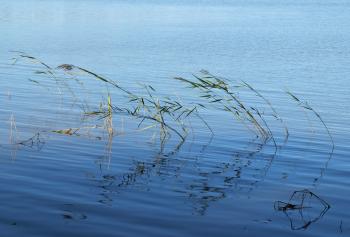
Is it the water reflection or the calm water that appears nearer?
the calm water

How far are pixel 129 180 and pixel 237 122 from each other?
621 cm

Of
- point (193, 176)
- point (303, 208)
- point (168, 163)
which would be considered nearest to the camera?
point (303, 208)

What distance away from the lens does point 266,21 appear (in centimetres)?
5466

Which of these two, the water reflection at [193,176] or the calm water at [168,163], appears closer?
the calm water at [168,163]

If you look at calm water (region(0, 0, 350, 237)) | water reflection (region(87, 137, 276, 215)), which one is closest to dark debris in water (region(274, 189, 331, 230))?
calm water (region(0, 0, 350, 237))

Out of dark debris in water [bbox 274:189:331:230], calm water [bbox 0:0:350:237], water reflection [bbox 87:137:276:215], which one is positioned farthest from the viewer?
water reflection [bbox 87:137:276:215]

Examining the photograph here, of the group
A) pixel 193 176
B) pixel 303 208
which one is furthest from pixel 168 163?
pixel 303 208

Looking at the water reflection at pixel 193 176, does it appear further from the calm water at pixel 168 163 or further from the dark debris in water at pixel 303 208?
the dark debris in water at pixel 303 208

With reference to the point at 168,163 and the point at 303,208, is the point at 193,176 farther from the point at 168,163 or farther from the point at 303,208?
the point at 303,208

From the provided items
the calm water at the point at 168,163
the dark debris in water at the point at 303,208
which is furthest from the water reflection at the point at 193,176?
the dark debris in water at the point at 303,208

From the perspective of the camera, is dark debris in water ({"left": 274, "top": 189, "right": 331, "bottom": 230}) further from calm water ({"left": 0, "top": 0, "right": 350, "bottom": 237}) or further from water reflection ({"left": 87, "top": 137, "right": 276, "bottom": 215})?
water reflection ({"left": 87, "top": 137, "right": 276, "bottom": 215})

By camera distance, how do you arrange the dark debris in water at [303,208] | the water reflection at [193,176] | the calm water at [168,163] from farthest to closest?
the water reflection at [193,176] → the dark debris in water at [303,208] → the calm water at [168,163]

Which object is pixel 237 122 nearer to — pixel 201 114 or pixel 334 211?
pixel 201 114

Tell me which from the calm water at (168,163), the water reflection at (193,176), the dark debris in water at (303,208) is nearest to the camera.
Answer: the calm water at (168,163)
